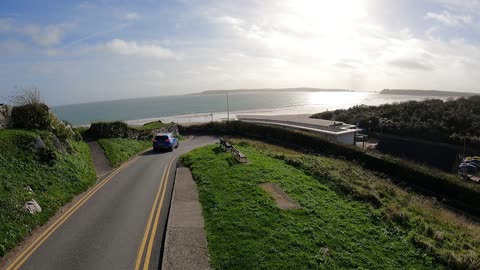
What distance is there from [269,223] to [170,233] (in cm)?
326

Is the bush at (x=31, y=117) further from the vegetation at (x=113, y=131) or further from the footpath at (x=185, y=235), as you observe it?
the footpath at (x=185, y=235)

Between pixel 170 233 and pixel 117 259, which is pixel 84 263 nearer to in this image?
pixel 117 259

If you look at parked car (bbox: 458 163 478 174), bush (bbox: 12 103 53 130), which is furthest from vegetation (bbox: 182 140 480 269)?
parked car (bbox: 458 163 478 174)

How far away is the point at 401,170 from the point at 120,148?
21.9m

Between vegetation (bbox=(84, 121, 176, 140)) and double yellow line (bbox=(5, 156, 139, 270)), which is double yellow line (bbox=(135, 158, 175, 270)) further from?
vegetation (bbox=(84, 121, 176, 140))

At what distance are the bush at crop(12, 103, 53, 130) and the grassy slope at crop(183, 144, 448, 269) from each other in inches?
423

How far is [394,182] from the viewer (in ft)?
78.9

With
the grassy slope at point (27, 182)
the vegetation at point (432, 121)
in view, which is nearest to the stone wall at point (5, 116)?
the grassy slope at point (27, 182)

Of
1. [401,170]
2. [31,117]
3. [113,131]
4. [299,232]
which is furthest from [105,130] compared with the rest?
[401,170]

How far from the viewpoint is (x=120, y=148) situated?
26.1 m

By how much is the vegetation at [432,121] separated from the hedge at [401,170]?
896 inches

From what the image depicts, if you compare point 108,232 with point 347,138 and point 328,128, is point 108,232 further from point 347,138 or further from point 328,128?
point 328,128

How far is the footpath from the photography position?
8750 millimetres

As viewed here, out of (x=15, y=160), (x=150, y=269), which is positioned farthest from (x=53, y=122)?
(x=150, y=269)
